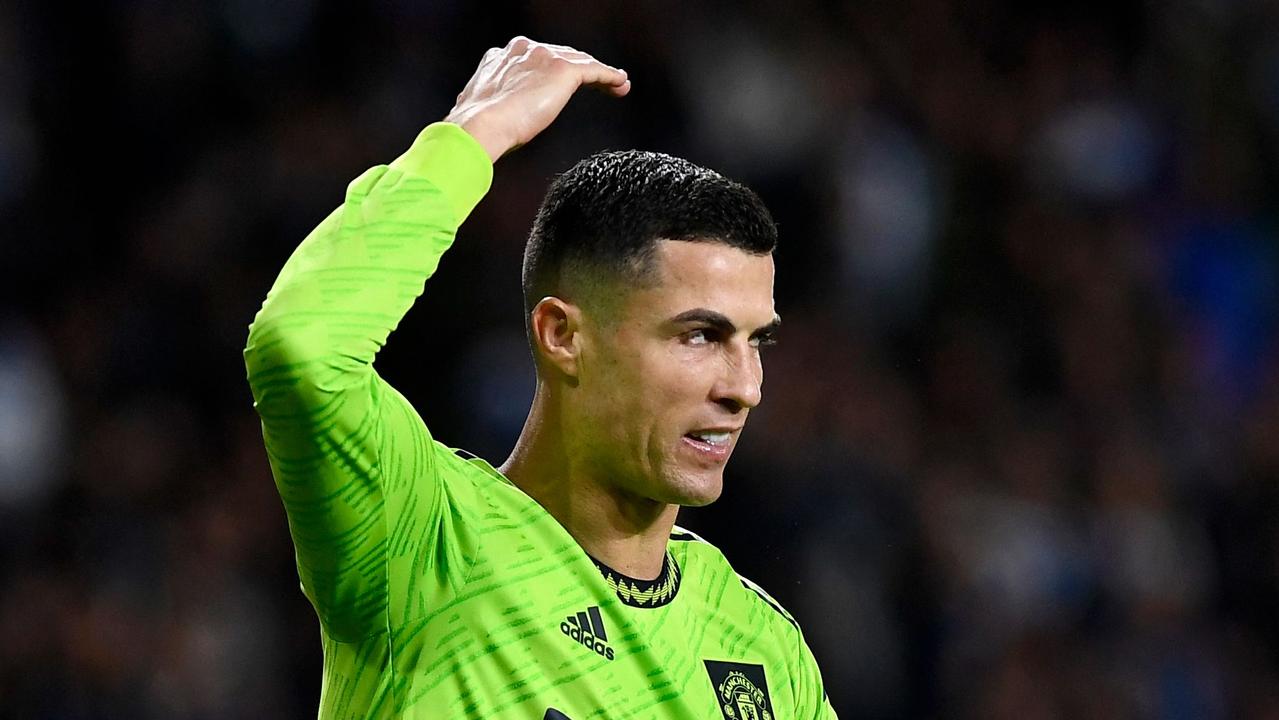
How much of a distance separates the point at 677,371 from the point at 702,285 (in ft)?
0.51

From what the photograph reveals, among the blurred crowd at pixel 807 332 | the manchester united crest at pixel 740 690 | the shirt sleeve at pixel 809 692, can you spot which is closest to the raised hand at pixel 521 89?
the manchester united crest at pixel 740 690

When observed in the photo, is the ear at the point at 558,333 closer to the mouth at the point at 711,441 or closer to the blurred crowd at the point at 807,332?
the mouth at the point at 711,441

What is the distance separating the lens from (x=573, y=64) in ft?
9.38

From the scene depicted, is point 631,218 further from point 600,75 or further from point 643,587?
point 643,587

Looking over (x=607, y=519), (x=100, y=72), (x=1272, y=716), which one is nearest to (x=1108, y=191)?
(x=1272, y=716)

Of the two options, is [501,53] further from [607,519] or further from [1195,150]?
[1195,150]

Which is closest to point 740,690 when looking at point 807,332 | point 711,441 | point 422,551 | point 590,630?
point 590,630

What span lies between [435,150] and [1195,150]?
7407 millimetres

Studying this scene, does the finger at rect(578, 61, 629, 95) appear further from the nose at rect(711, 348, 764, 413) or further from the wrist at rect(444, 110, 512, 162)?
the nose at rect(711, 348, 764, 413)

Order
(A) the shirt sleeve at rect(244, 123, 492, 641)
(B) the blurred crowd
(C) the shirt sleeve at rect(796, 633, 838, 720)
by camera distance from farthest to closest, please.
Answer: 1. (B) the blurred crowd
2. (C) the shirt sleeve at rect(796, 633, 838, 720)
3. (A) the shirt sleeve at rect(244, 123, 492, 641)

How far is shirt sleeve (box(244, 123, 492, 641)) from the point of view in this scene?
244 centimetres

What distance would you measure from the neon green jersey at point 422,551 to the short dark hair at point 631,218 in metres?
0.38

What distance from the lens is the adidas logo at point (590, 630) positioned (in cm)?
292

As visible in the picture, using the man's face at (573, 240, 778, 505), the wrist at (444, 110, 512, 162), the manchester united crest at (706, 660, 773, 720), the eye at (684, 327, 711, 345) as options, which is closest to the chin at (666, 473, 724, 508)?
the man's face at (573, 240, 778, 505)
